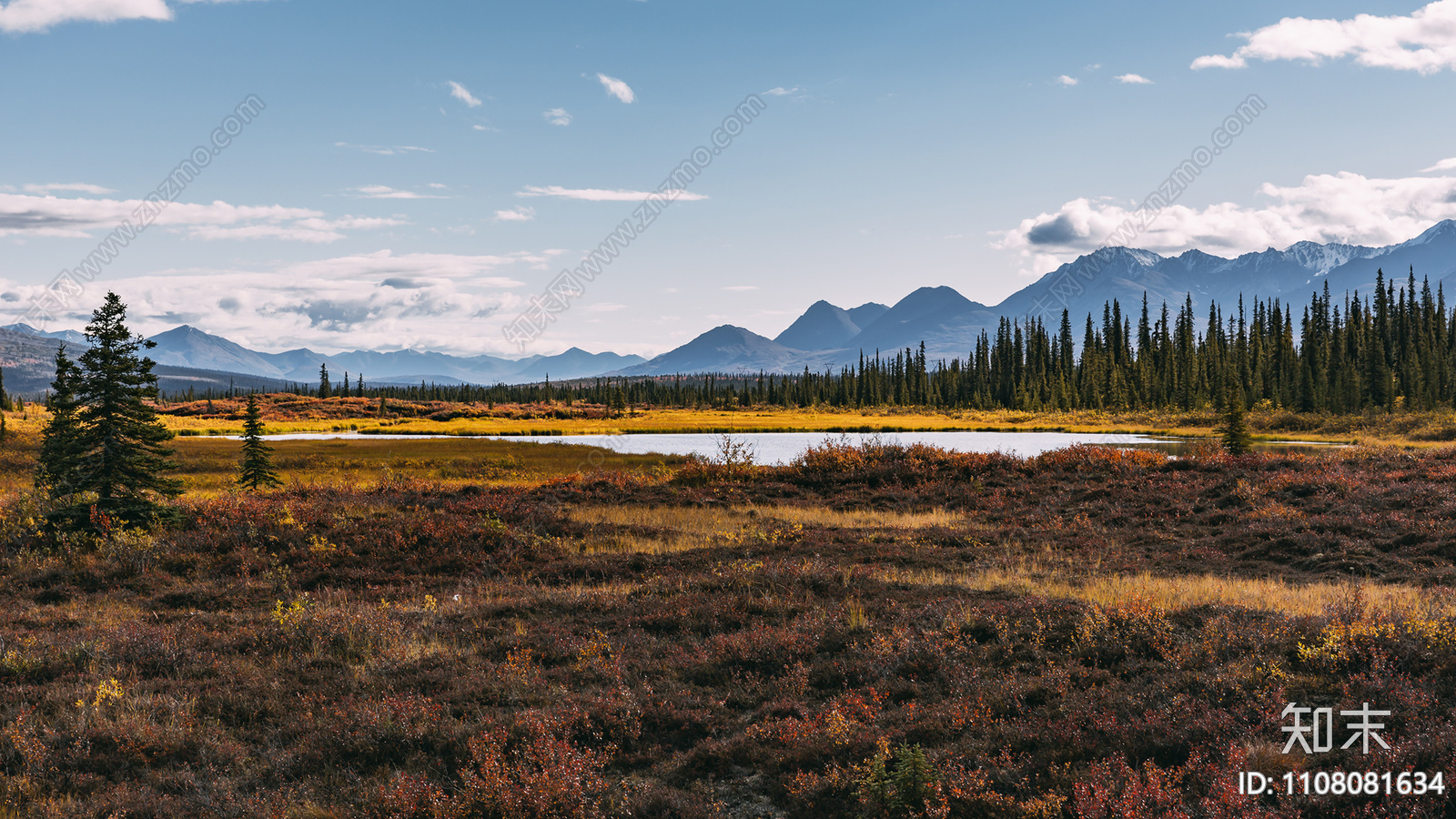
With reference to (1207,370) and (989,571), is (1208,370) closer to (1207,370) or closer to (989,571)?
(1207,370)

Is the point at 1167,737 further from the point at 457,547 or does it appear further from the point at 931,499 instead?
the point at 931,499

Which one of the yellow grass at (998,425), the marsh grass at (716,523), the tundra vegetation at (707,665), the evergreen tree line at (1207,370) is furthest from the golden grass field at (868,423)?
the tundra vegetation at (707,665)

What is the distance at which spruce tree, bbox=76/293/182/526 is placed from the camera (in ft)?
63.6

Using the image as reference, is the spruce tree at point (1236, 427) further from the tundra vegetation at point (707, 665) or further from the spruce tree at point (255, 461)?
the spruce tree at point (255, 461)

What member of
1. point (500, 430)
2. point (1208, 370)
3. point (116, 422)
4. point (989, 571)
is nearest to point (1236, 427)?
point (989, 571)

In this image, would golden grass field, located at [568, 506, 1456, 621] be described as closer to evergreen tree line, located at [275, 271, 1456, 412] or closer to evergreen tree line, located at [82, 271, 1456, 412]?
evergreen tree line, located at [275, 271, 1456, 412]

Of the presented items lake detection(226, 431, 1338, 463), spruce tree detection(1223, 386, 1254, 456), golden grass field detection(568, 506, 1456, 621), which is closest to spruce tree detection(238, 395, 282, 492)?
golden grass field detection(568, 506, 1456, 621)

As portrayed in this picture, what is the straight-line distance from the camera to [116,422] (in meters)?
19.4

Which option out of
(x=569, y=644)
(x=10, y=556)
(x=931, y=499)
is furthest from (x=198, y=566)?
(x=931, y=499)

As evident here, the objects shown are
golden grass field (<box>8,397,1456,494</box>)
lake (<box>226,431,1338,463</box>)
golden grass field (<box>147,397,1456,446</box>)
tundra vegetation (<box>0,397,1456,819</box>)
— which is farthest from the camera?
golden grass field (<box>147,397,1456,446</box>)

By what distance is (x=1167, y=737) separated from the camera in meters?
7.18

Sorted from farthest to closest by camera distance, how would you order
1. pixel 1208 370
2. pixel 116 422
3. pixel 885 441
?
pixel 1208 370, pixel 885 441, pixel 116 422

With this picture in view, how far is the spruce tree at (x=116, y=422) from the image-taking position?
19391 millimetres

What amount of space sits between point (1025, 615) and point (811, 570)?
4659 millimetres
